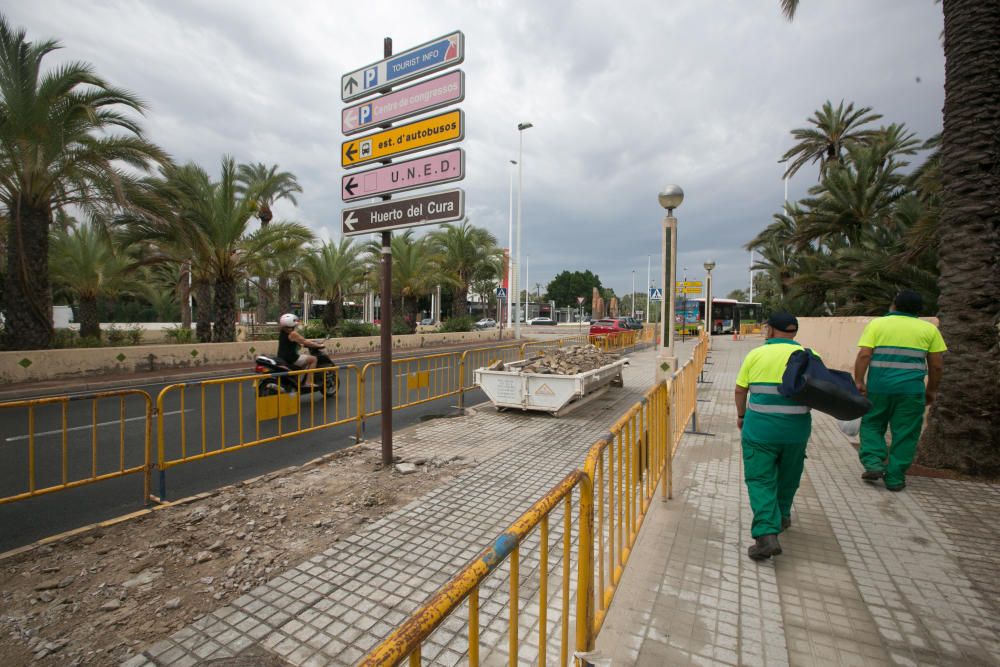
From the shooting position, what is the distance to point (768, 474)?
346 centimetres

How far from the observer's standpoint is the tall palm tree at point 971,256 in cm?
498

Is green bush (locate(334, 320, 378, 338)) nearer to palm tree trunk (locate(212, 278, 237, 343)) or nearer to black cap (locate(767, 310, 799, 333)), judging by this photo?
palm tree trunk (locate(212, 278, 237, 343))

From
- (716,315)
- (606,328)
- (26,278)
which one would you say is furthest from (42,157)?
(716,315)

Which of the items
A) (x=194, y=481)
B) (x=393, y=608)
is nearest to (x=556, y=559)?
(x=393, y=608)

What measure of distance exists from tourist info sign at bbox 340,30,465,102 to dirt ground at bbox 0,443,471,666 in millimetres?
4513

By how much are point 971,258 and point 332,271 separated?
2582cm

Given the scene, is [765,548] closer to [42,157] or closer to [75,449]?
[75,449]

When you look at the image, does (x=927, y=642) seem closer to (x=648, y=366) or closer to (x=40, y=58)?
(x=648, y=366)

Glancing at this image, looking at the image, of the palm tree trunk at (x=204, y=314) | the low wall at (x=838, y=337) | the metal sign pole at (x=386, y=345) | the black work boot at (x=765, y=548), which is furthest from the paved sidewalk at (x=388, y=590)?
the palm tree trunk at (x=204, y=314)

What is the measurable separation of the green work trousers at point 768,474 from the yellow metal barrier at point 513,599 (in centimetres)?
149

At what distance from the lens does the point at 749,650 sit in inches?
100

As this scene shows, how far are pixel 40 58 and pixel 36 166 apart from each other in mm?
2689

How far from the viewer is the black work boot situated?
335cm

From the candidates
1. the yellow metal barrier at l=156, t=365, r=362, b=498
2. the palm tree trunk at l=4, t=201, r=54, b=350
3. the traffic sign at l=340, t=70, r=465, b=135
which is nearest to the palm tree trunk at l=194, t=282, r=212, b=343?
the palm tree trunk at l=4, t=201, r=54, b=350
